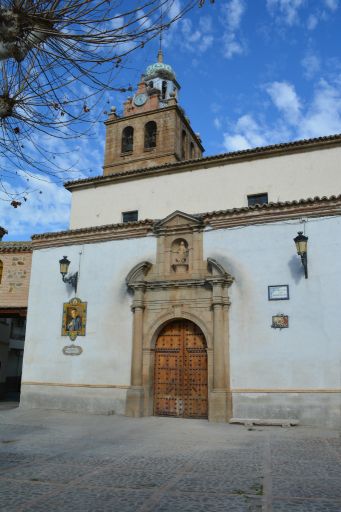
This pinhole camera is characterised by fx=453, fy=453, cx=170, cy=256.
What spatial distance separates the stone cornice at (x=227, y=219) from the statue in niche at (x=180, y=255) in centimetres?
81

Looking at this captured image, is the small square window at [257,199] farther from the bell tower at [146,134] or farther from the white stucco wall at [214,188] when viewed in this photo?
the bell tower at [146,134]

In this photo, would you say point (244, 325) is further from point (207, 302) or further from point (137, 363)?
point (137, 363)

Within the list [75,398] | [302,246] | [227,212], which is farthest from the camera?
[75,398]

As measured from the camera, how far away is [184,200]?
50.6ft

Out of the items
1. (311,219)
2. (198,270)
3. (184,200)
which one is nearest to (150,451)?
Result: (198,270)

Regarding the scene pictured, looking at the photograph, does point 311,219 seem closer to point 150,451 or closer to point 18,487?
point 150,451

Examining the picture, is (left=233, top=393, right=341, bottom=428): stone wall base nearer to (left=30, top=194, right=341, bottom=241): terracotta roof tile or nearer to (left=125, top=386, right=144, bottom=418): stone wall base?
(left=125, top=386, right=144, bottom=418): stone wall base

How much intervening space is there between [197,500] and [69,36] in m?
4.81

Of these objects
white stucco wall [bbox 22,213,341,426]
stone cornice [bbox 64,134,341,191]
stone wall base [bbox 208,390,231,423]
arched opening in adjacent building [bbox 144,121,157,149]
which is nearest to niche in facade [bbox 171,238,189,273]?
white stucco wall [bbox 22,213,341,426]

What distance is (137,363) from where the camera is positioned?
38.2 ft

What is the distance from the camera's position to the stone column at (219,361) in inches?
413

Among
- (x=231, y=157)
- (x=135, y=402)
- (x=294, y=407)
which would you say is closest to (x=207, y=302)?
(x=135, y=402)

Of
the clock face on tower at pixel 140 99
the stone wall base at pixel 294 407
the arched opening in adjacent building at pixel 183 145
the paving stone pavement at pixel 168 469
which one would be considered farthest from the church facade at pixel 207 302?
the clock face on tower at pixel 140 99

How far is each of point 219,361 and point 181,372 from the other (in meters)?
1.29
